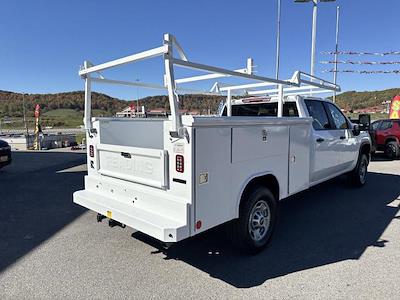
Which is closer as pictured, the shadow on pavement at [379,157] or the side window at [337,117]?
the side window at [337,117]

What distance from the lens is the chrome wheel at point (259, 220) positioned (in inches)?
150

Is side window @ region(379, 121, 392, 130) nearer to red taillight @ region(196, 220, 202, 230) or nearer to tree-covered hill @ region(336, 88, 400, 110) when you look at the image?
red taillight @ region(196, 220, 202, 230)

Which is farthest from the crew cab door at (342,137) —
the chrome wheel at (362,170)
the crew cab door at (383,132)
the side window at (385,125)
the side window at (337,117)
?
the side window at (385,125)

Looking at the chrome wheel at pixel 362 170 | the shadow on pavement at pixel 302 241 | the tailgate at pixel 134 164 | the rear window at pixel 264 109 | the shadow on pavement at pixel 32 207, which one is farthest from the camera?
the chrome wheel at pixel 362 170

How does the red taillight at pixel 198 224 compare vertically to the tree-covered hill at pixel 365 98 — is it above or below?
below

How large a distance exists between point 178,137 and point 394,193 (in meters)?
6.10

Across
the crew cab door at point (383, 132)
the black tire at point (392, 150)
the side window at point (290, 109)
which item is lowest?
the black tire at point (392, 150)

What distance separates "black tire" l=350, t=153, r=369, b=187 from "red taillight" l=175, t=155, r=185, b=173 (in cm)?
546

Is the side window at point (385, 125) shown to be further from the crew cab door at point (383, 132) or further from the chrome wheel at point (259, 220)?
the chrome wheel at point (259, 220)

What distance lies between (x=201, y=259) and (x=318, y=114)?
132 inches

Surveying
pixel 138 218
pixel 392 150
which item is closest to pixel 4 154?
pixel 138 218

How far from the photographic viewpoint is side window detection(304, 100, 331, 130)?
5.38m

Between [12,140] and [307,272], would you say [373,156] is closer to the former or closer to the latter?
A: [307,272]

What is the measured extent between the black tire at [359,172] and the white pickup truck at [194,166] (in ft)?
8.56
